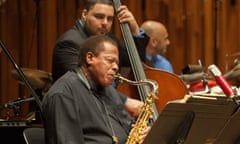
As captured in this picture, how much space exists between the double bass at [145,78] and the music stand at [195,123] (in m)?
0.61

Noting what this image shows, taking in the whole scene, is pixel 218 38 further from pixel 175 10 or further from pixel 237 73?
pixel 237 73

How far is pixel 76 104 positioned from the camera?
3303 millimetres

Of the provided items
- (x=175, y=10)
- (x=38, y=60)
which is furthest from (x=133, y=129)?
(x=175, y=10)

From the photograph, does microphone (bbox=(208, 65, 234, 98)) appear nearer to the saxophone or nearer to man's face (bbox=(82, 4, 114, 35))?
the saxophone

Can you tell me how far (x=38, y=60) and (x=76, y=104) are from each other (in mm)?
3232

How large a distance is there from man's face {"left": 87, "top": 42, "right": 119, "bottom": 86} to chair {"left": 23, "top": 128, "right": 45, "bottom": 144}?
0.43m

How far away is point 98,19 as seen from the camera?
13.9 ft

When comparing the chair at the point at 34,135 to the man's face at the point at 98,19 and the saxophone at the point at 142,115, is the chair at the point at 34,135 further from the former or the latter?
the man's face at the point at 98,19

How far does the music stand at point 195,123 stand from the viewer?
3.05m

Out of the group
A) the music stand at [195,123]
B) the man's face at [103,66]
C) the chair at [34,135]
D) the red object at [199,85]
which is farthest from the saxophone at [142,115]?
the red object at [199,85]

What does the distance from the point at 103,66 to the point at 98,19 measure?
0.85 meters

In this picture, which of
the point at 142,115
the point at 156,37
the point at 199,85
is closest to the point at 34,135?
the point at 142,115

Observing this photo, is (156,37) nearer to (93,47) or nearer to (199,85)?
(199,85)

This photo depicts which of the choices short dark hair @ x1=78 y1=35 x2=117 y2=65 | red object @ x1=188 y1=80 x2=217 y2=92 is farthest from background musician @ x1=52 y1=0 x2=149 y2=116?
red object @ x1=188 y1=80 x2=217 y2=92
